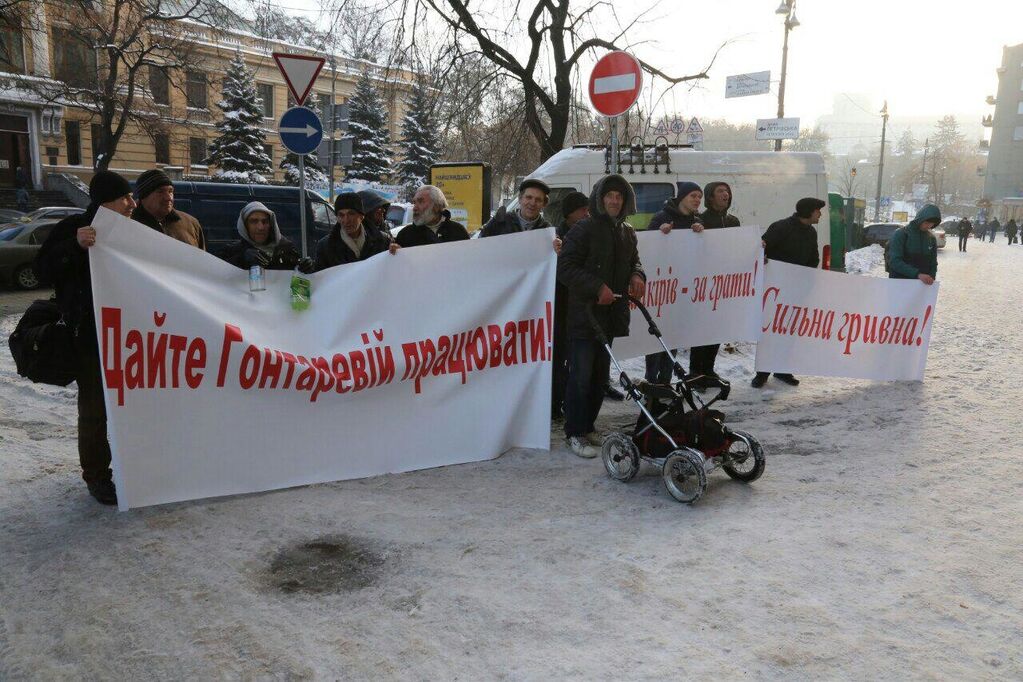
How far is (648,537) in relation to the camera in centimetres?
388

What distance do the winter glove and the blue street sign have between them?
5.67m

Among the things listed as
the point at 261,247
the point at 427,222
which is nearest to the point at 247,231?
the point at 261,247

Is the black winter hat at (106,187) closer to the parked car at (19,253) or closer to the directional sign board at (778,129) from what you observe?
the parked car at (19,253)

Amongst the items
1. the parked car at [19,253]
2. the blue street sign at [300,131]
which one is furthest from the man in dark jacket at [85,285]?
the parked car at [19,253]

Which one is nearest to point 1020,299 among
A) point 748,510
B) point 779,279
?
point 779,279

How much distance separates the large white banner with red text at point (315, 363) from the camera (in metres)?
4.03

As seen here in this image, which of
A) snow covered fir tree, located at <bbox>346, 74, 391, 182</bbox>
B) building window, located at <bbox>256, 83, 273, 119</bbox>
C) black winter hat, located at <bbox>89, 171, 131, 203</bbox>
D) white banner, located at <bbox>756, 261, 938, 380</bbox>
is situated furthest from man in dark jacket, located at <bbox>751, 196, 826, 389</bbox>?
building window, located at <bbox>256, 83, 273, 119</bbox>

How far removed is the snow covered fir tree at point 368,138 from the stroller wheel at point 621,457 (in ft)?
152

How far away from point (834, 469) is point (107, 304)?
4.34 meters

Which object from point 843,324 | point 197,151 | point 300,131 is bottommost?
point 843,324

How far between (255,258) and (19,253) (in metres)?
12.3

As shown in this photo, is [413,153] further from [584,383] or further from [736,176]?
[584,383]

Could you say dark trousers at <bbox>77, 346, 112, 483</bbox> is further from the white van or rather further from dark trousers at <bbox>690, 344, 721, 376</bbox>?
the white van

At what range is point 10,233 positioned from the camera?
14758 millimetres
